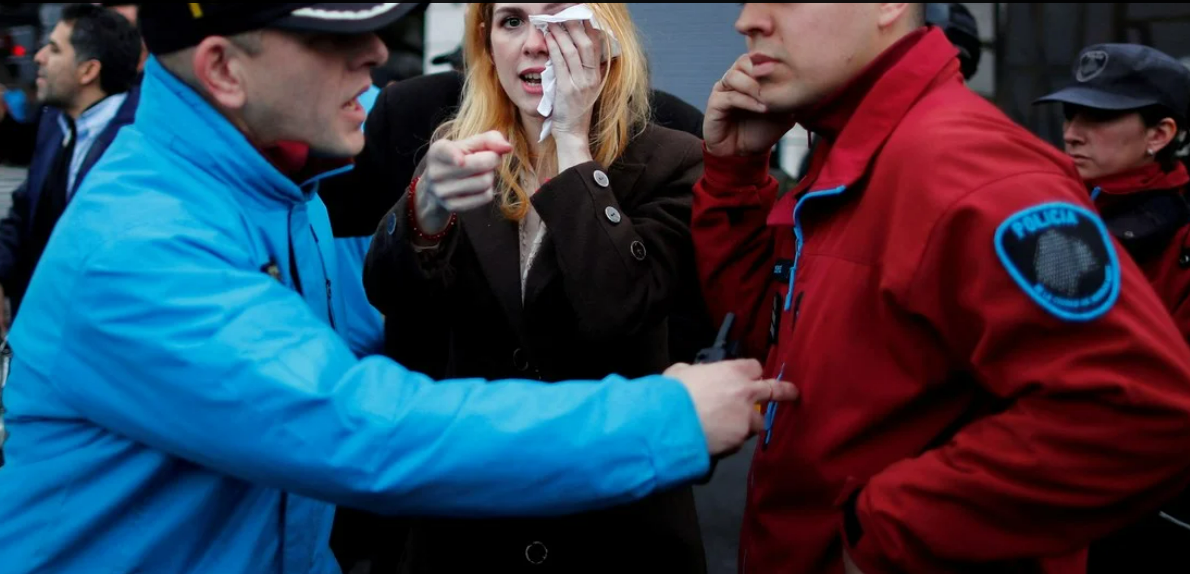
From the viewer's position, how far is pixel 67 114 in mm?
5109

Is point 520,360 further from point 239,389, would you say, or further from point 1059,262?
point 1059,262

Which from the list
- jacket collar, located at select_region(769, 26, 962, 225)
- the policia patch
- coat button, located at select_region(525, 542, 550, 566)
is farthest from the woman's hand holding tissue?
the policia patch

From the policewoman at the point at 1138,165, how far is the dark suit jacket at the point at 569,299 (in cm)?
194

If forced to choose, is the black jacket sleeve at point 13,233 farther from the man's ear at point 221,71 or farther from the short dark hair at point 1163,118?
the short dark hair at point 1163,118

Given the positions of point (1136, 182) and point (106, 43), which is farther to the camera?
point (106, 43)

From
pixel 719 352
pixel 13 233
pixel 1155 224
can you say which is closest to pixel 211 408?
pixel 719 352

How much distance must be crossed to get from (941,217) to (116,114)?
4.17 meters

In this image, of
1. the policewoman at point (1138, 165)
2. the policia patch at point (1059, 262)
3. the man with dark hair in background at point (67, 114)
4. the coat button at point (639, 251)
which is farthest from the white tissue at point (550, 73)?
the man with dark hair in background at point (67, 114)

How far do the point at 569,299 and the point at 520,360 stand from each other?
23cm

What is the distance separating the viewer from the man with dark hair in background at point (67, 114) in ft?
15.9

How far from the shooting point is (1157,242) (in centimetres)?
346

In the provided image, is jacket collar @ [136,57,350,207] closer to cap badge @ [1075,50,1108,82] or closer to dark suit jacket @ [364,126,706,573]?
dark suit jacket @ [364,126,706,573]

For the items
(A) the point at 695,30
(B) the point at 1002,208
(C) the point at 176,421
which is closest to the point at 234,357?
(C) the point at 176,421

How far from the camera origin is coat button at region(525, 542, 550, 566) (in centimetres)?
218
